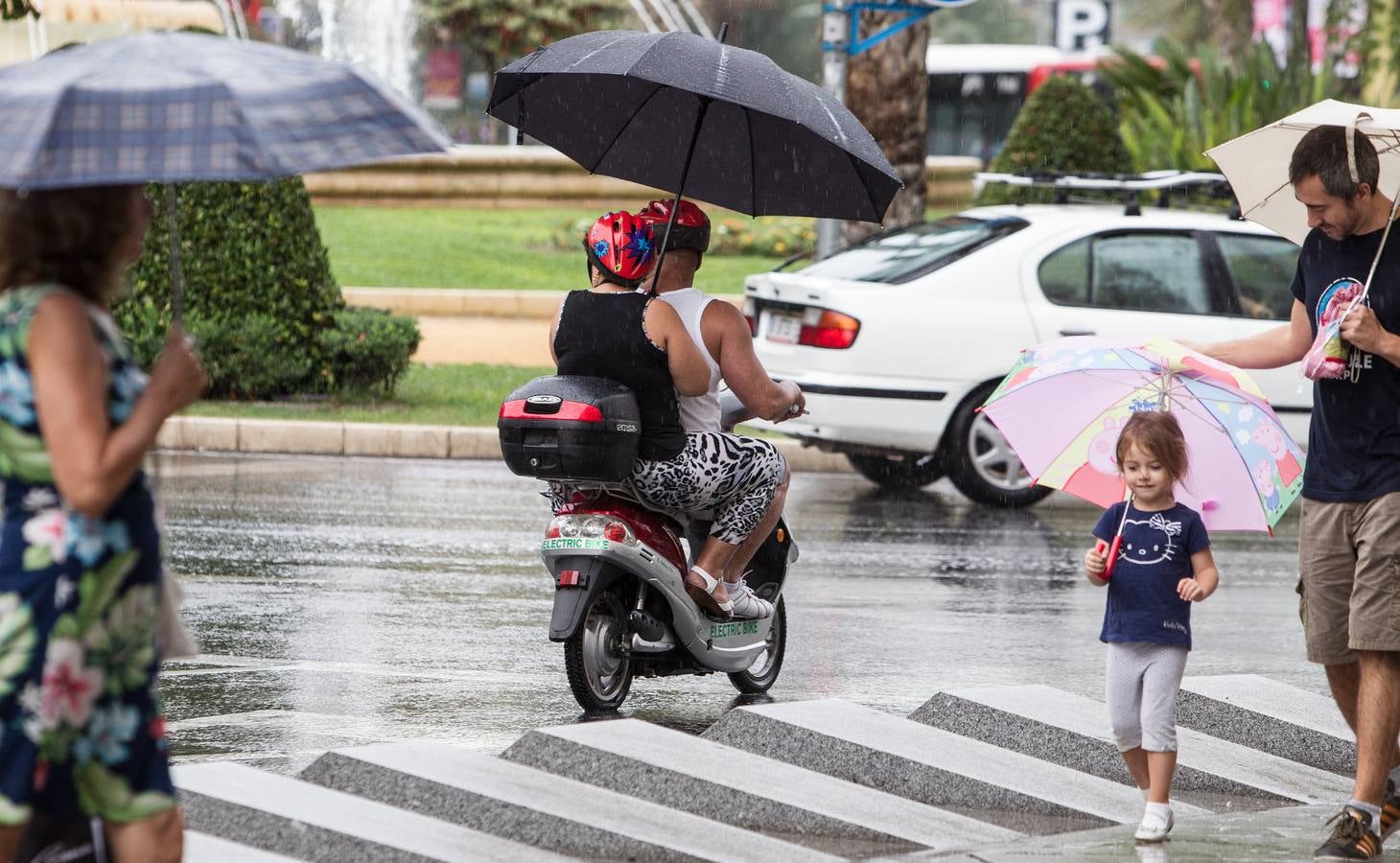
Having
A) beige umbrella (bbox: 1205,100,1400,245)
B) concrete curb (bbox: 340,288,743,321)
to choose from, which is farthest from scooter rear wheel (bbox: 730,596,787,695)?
concrete curb (bbox: 340,288,743,321)

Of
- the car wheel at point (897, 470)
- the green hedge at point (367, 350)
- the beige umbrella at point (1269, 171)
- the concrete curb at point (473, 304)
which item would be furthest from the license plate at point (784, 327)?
the concrete curb at point (473, 304)

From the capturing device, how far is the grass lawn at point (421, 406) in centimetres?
1414

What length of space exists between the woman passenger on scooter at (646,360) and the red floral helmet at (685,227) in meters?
0.08

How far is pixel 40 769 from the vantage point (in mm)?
3303

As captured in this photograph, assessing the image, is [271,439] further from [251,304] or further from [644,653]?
[644,653]

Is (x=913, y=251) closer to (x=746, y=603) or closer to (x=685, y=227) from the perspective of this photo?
(x=746, y=603)

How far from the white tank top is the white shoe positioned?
0.57 metres

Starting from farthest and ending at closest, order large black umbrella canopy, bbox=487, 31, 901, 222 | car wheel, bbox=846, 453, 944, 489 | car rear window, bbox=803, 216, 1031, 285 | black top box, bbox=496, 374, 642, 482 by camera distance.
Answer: car wheel, bbox=846, 453, 944, 489, car rear window, bbox=803, 216, 1031, 285, large black umbrella canopy, bbox=487, 31, 901, 222, black top box, bbox=496, 374, 642, 482

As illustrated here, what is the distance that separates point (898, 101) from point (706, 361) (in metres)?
12.7

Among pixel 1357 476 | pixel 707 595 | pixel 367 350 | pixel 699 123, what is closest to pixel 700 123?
pixel 699 123

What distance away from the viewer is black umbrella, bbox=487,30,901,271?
627 cm

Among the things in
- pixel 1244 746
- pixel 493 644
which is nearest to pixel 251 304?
pixel 493 644

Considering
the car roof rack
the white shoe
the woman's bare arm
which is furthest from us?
the car roof rack

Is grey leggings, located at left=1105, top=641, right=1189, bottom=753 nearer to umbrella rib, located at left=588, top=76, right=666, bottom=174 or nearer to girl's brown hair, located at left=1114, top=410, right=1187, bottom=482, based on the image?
girl's brown hair, located at left=1114, top=410, right=1187, bottom=482
